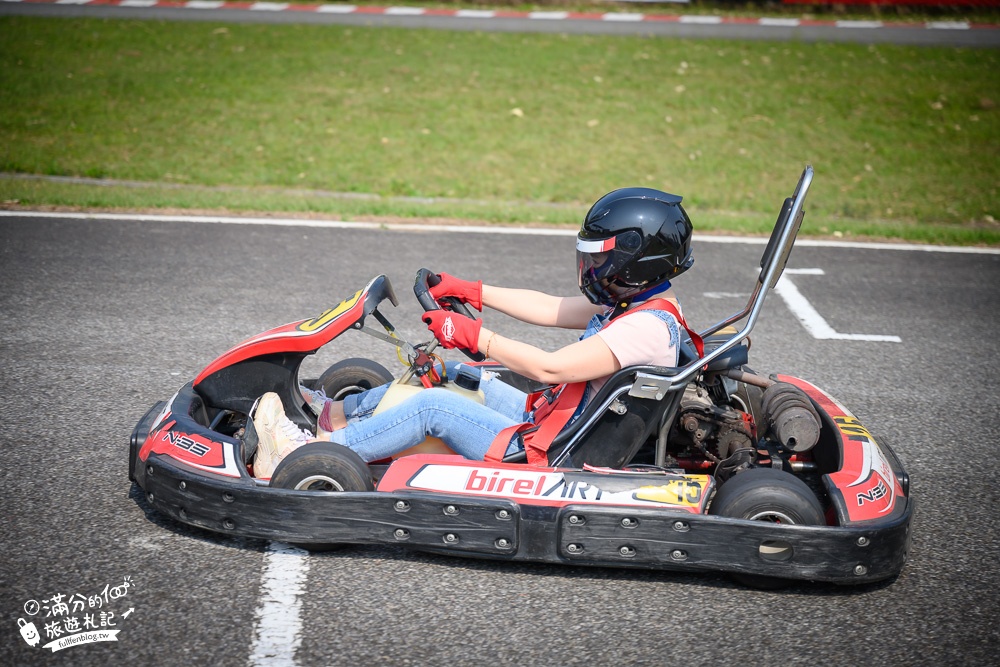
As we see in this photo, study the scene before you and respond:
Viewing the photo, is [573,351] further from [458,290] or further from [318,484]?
[318,484]

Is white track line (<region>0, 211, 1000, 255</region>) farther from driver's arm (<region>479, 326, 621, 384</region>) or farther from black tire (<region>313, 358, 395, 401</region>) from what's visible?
driver's arm (<region>479, 326, 621, 384</region>)

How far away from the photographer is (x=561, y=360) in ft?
10.6

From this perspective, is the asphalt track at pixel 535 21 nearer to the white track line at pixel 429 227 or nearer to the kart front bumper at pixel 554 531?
the white track line at pixel 429 227

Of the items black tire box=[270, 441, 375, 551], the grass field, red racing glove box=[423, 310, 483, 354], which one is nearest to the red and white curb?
the grass field

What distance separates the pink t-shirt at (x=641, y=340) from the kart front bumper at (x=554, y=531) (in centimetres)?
51

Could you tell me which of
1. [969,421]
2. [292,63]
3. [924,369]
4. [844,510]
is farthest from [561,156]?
[844,510]

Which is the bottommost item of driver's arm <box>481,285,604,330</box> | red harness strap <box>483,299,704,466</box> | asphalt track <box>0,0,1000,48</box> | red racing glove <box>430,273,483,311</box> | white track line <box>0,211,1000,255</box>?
white track line <box>0,211,1000,255</box>

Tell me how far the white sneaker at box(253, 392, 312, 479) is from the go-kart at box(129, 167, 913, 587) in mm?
51

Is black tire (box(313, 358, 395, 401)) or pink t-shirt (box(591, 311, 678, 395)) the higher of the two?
pink t-shirt (box(591, 311, 678, 395))

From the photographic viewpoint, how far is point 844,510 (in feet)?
10.6

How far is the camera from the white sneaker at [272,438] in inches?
136

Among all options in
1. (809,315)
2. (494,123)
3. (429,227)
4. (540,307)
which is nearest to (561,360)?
(540,307)

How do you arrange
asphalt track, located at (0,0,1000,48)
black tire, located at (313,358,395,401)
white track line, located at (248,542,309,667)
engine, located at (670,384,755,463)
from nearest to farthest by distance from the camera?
1. white track line, located at (248,542,309,667)
2. engine, located at (670,384,755,463)
3. black tire, located at (313,358,395,401)
4. asphalt track, located at (0,0,1000,48)

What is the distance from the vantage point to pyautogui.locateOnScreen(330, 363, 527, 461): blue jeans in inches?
134
